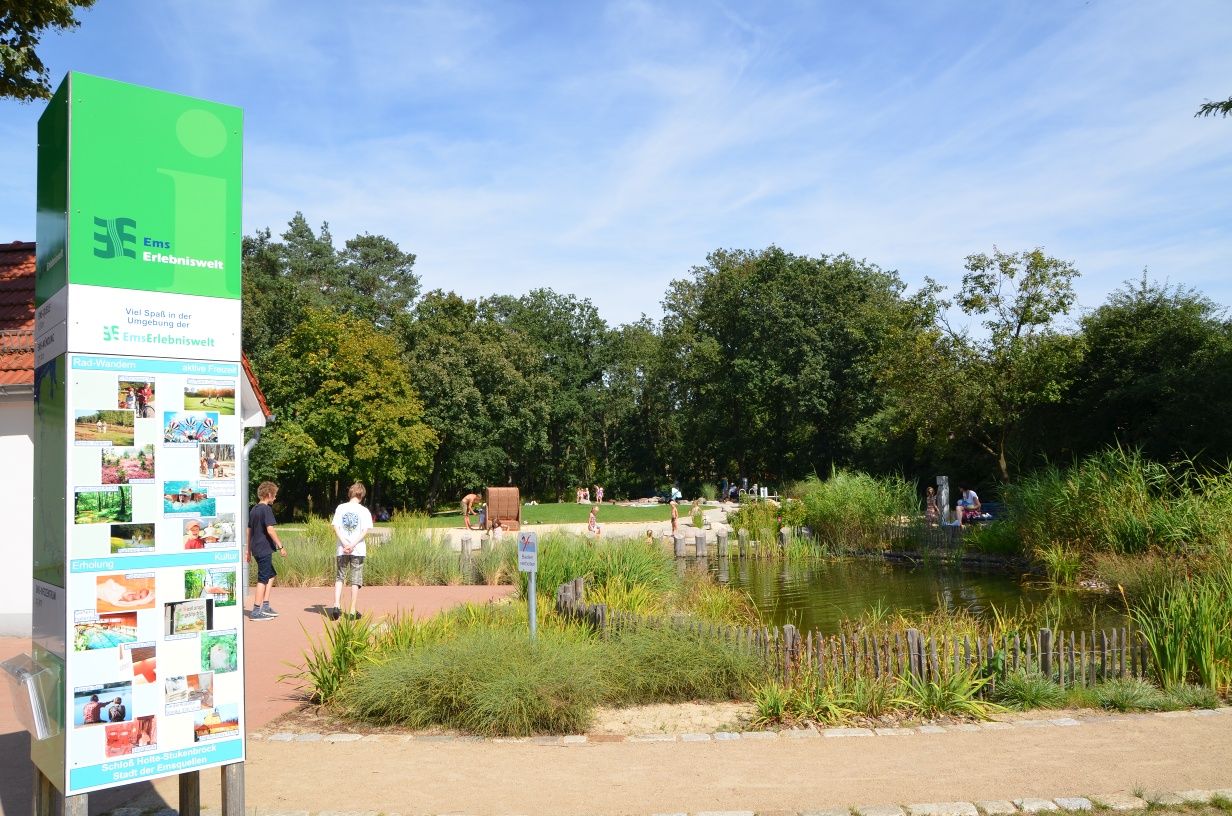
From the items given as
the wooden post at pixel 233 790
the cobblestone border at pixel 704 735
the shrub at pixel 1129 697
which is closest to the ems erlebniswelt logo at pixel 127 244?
the wooden post at pixel 233 790

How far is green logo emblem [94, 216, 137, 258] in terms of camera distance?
4.42 metres

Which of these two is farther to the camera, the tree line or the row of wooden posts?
the tree line

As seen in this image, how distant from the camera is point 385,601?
14438mm

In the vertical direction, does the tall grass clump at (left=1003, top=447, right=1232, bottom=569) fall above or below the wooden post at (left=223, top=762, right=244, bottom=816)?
above

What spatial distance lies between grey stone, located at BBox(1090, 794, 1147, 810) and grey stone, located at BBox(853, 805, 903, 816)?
1.19m

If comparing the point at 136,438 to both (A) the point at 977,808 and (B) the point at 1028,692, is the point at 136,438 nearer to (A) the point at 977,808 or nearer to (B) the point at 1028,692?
(A) the point at 977,808

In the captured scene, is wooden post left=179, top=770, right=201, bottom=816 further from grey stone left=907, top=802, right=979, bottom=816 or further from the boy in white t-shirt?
the boy in white t-shirt

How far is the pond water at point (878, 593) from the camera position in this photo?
14203mm

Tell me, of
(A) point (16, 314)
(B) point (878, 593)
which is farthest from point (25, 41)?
(B) point (878, 593)

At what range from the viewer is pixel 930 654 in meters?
8.15

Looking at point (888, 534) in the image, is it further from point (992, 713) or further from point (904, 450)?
point (904, 450)

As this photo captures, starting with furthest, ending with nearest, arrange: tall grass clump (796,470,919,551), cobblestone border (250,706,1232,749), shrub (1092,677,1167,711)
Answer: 1. tall grass clump (796,470,919,551)
2. shrub (1092,677,1167,711)
3. cobblestone border (250,706,1232,749)

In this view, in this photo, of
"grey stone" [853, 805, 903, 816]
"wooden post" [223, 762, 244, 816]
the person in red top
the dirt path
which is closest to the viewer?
the person in red top

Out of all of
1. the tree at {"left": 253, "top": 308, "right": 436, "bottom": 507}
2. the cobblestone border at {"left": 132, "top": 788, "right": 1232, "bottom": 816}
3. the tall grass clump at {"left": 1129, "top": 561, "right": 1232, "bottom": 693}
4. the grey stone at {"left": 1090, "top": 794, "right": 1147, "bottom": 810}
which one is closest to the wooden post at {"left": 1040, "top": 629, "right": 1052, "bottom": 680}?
the tall grass clump at {"left": 1129, "top": 561, "right": 1232, "bottom": 693}
